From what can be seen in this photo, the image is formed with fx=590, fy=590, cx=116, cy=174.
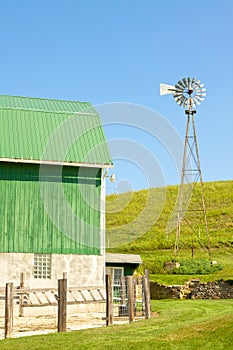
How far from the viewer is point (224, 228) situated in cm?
5544

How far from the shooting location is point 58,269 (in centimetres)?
2788

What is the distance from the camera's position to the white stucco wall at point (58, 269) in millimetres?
27156

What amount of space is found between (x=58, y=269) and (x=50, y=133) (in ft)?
22.6

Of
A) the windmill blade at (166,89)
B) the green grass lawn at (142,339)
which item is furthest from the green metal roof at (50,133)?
the green grass lawn at (142,339)

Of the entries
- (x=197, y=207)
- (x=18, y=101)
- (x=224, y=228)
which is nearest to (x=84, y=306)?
(x=18, y=101)

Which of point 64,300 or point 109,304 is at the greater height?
point 64,300

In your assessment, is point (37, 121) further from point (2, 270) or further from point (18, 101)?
point (2, 270)

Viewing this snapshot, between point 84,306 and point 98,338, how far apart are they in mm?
13088

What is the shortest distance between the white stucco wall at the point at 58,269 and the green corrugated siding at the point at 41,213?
0.30 metres

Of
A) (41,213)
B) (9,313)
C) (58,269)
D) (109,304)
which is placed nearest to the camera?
(9,313)

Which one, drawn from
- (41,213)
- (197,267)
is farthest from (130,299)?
(197,267)

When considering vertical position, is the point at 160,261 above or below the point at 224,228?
below

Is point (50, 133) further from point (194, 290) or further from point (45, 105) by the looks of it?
point (194, 290)

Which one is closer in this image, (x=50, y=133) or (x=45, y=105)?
(x=50, y=133)
